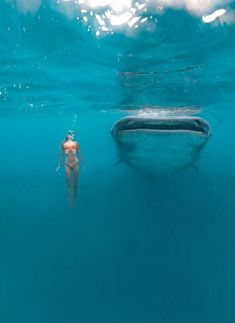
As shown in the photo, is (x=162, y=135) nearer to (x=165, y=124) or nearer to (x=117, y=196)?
(x=165, y=124)

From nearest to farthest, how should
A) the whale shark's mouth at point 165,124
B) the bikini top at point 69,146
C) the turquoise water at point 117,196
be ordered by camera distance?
the bikini top at point 69,146 < the whale shark's mouth at point 165,124 < the turquoise water at point 117,196

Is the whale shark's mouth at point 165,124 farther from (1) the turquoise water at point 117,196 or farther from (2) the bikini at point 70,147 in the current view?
(1) the turquoise water at point 117,196

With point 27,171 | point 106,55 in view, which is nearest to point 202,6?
point 106,55

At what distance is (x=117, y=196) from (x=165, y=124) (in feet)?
63.1

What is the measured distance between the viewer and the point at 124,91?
1639cm

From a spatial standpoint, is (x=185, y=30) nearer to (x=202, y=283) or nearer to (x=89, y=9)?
(x=89, y=9)

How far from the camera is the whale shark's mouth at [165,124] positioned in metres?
10.5

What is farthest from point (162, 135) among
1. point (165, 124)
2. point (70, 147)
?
point (70, 147)

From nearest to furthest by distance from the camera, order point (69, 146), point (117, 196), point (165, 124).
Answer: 1. point (69, 146)
2. point (165, 124)
3. point (117, 196)

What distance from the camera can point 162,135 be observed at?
A: 10.9 meters

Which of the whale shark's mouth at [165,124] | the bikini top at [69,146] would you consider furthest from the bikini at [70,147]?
the whale shark's mouth at [165,124]

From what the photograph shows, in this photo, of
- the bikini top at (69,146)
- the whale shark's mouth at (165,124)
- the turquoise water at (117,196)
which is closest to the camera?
the bikini top at (69,146)

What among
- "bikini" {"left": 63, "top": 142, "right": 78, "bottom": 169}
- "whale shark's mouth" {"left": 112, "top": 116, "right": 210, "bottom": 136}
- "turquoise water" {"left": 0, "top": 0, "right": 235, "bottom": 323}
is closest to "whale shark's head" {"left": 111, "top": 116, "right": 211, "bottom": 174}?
"whale shark's mouth" {"left": 112, "top": 116, "right": 210, "bottom": 136}

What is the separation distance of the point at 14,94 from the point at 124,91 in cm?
539
